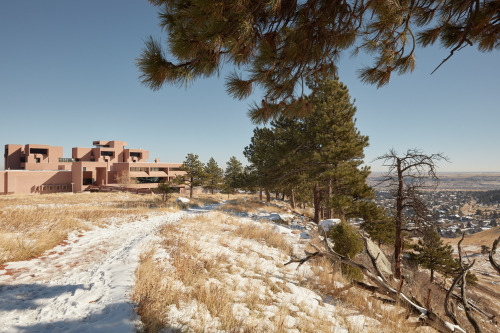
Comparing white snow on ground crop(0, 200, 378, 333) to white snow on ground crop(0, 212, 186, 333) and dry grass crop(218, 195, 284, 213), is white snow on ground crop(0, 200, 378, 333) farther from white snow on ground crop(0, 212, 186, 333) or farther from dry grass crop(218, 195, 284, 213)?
dry grass crop(218, 195, 284, 213)

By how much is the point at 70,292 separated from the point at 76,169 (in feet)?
168

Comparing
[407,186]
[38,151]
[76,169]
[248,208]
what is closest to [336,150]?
[407,186]

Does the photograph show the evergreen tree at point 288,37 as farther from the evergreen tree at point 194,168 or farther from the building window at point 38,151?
the building window at point 38,151

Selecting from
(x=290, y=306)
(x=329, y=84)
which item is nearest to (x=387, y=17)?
(x=290, y=306)

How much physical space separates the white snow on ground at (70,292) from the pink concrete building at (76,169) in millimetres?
46408

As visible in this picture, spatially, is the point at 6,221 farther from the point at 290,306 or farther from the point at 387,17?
the point at 387,17

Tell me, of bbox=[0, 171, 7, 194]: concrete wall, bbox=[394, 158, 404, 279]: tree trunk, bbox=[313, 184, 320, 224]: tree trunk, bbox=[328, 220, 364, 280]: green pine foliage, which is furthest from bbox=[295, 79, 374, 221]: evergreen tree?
bbox=[0, 171, 7, 194]: concrete wall

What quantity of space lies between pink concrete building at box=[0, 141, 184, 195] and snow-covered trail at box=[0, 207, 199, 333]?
1828 inches

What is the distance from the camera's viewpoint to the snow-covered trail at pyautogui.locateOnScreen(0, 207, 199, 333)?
8.79ft

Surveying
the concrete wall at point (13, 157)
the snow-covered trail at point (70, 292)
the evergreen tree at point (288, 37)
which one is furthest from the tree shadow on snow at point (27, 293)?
the concrete wall at point (13, 157)

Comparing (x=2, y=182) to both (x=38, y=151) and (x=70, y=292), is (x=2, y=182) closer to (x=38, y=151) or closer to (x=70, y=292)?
(x=38, y=151)

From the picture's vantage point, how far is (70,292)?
3.46 metres

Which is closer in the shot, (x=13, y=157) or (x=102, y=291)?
(x=102, y=291)

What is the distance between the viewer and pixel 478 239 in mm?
56094
